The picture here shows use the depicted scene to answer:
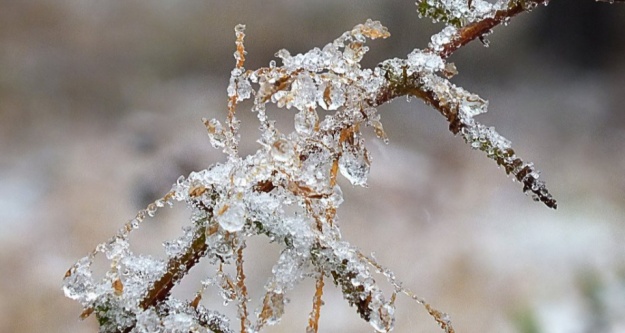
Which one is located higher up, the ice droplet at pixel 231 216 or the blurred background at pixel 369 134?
the blurred background at pixel 369 134

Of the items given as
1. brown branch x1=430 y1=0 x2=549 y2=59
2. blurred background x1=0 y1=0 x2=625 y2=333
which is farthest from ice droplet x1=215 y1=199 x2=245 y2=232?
blurred background x1=0 y1=0 x2=625 y2=333

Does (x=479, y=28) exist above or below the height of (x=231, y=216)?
above

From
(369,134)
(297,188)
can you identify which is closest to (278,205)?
(297,188)

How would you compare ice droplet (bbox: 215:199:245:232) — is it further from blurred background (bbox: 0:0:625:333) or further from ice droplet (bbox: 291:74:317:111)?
blurred background (bbox: 0:0:625:333)

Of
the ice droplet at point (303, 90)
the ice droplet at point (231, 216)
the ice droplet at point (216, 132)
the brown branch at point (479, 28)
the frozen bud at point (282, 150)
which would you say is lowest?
the ice droplet at point (231, 216)

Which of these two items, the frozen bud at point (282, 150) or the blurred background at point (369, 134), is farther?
the blurred background at point (369, 134)

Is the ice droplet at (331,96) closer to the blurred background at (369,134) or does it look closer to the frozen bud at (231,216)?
the frozen bud at (231,216)

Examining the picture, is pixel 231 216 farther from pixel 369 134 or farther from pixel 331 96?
pixel 369 134

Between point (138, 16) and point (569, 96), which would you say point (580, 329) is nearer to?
point (569, 96)

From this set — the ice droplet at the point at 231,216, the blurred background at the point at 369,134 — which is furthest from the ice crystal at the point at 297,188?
the blurred background at the point at 369,134
